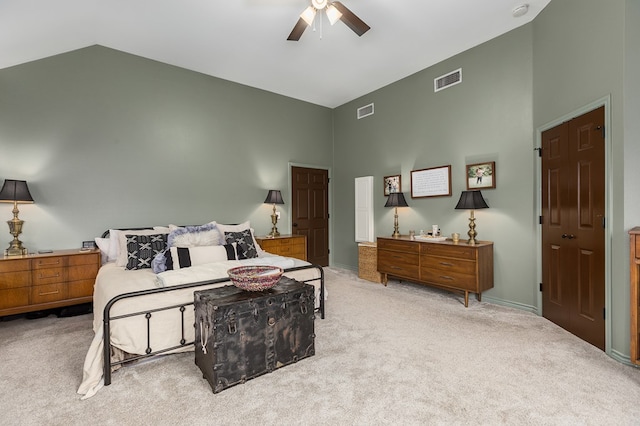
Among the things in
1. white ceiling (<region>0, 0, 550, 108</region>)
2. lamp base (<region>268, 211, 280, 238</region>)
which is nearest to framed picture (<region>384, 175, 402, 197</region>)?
white ceiling (<region>0, 0, 550, 108</region>)

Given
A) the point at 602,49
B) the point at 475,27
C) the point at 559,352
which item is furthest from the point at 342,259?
the point at 602,49

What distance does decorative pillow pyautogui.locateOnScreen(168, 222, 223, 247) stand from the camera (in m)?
3.68

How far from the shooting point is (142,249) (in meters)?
3.55

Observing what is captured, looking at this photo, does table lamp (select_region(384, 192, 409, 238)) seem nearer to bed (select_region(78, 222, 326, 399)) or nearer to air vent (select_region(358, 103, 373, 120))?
air vent (select_region(358, 103, 373, 120))

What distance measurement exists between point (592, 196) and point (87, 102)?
5983 mm

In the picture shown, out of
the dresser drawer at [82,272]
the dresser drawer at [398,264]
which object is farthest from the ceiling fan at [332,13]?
the dresser drawer at [82,272]

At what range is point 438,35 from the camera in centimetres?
394

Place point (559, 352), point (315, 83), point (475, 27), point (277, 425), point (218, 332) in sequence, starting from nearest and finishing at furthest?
point (277, 425) → point (218, 332) → point (559, 352) → point (475, 27) → point (315, 83)

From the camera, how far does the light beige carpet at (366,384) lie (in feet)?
6.06

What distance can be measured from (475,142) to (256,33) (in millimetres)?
3331

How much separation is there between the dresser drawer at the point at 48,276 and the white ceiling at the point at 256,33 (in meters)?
2.42

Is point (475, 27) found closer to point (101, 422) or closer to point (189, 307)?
point (189, 307)

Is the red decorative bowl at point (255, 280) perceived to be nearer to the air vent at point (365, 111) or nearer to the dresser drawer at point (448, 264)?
the dresser drawer at point (448, 264)

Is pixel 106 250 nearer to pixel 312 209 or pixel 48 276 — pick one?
pixel 48 276
